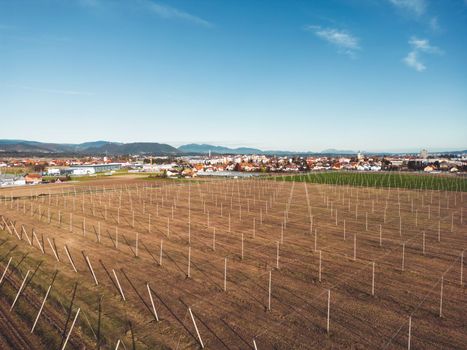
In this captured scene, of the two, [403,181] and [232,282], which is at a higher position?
[403,181]

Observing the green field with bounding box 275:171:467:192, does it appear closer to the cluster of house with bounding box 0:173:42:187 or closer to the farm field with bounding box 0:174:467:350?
the farm field with bounding box 0:174:467:350

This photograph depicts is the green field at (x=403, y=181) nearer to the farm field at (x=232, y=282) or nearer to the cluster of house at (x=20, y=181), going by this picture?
the farm field at (x=232, y=282)

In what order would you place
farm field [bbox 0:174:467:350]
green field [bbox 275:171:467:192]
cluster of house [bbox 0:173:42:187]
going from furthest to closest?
1. cluster of house [bbox 0:173:42:187]
2. green field [bbox 275:171:467:192]
3. farm field [bbox 0:174:467:350]

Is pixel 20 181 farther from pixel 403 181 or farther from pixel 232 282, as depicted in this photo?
pixel 403 181

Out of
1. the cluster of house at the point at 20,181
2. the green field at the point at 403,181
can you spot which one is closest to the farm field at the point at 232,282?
the green field at the point at 403,181

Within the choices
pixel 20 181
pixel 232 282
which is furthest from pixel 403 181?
pixel 20 181

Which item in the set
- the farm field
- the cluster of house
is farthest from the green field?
the cluster of house

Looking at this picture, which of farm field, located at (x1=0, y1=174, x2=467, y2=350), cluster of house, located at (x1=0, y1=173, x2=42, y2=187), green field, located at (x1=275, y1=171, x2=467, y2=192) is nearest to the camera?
farm field, located at (x1=0, y1=174, x2=467, y2=350)

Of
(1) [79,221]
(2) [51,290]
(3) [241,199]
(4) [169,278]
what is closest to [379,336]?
(4) [169,278]
